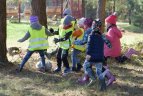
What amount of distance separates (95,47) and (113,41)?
2742 millimetres

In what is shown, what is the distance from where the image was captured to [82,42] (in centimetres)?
823

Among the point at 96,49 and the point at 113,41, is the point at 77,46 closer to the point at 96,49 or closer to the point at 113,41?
the point at 113,41

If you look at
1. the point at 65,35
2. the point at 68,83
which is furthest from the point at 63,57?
the point at 68,83

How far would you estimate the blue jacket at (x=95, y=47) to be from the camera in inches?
310

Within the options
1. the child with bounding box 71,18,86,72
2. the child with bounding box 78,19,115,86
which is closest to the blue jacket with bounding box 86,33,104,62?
the child with bounding box 78,19,115,86

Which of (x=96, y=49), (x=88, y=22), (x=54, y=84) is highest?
(x=88, y=22)

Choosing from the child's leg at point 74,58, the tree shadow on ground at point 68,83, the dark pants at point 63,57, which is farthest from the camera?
the child's leg at point 74,58

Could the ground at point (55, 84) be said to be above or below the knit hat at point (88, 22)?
below

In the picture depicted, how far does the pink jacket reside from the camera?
1038cm

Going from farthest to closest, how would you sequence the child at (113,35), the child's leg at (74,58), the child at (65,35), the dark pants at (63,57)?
the child at (113,35) < the child's leg at (74,58) < the dark pants at (63,57) < the child at (65,35)

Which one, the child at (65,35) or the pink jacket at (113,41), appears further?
the pink jacket at (113,41)


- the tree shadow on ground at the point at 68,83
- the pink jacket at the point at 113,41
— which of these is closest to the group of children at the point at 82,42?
the pink jacket at the point at 113,41

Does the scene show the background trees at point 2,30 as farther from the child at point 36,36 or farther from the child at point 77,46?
the child at point 77,46

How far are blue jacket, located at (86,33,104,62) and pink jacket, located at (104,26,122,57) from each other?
2.52 meters
